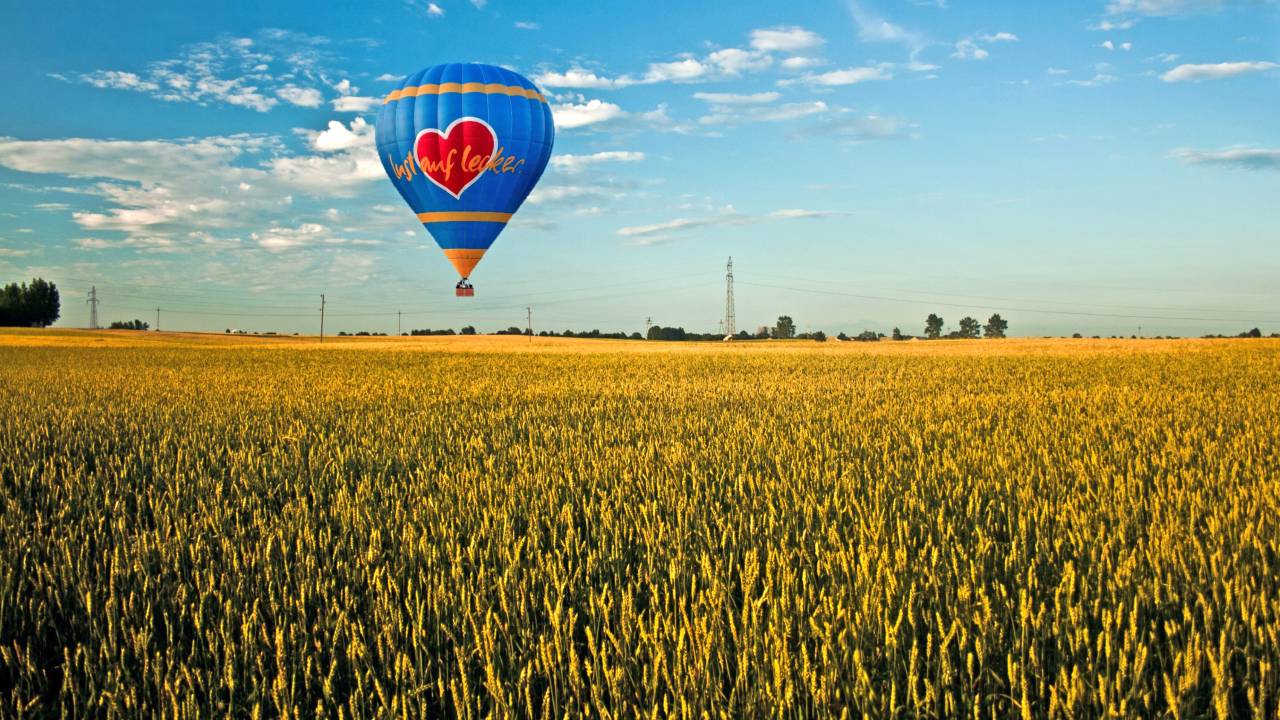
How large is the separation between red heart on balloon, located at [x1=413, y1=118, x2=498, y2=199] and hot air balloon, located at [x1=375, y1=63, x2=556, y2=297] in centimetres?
4

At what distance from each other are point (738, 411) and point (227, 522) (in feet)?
22.7

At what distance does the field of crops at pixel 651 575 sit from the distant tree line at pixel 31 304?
138779mm

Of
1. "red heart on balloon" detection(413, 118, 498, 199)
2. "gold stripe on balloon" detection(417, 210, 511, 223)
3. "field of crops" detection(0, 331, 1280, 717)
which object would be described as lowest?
"field of crops" detection(0, 331, 1280, 717)

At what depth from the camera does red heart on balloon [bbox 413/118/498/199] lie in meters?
25.7

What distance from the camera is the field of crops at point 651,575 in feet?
7.45

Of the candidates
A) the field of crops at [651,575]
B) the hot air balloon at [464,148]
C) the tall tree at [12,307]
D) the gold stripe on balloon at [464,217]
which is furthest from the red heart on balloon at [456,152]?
the tall tree at [12,307]

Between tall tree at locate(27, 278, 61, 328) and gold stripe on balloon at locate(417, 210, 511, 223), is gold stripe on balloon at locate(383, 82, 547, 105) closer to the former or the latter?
gold stripe on balloon at locate(417, 210, 511, 223)

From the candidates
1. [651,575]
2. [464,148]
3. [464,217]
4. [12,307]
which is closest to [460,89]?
[464,148]

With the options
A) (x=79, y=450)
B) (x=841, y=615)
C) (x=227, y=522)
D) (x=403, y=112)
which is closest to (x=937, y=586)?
(x=841, y=615)

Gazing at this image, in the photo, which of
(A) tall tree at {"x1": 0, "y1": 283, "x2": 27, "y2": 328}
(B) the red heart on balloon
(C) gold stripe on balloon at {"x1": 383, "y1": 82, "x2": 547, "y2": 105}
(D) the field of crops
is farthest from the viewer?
(A) tall tree at {"x1": 0, "y1": 283, "x2": 27, "y2": 328}

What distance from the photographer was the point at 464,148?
2562 cm

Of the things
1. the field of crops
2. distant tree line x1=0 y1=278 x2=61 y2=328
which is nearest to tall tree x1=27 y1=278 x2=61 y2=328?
distant tree line x1=0 y1=278 x2=61 y2=328

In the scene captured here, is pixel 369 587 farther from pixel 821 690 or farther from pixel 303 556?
pixel 821 690

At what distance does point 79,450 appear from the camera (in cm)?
715
